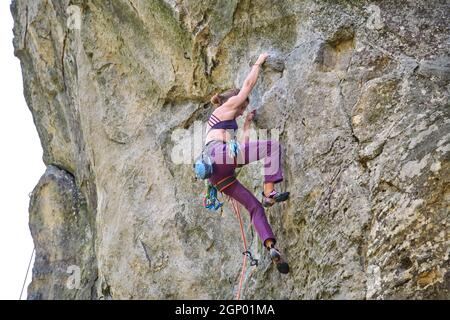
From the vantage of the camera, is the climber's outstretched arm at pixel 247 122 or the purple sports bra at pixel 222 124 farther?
the climber's outstretched arm at pixel 247 122

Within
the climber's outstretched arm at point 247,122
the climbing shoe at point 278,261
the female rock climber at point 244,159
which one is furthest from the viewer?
the climber's outstretched arm at point 247,122

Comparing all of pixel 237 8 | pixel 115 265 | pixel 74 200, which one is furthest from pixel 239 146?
pixel 74 200

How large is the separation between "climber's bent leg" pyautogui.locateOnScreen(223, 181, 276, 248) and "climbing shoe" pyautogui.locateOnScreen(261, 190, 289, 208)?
0.15m

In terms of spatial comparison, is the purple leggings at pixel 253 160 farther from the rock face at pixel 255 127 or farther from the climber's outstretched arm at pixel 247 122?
the climber's outstretched arm at pixel 247 122

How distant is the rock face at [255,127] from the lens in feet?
29.2

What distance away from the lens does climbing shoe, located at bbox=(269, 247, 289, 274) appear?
9.55 metres

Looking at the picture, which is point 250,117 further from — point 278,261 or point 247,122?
point 278,261

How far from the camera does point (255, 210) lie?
9953 millimetres

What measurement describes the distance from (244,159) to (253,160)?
113mm

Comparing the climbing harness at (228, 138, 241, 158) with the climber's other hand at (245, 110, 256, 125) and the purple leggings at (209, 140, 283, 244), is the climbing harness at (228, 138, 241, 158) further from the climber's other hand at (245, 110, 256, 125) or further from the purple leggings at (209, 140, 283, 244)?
the climber's other hand at (245, 110, 256, 125)

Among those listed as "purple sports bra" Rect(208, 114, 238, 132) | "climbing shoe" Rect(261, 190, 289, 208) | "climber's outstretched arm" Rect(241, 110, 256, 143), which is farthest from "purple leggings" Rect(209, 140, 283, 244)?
"climber's outstretched arm" Rect(241, 110, 256, 143)

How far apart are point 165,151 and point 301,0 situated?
3.61 meters

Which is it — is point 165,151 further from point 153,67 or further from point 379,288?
point 379,288

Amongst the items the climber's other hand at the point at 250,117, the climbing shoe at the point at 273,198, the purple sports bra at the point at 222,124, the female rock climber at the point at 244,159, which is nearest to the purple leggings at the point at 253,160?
the female rock climber at the point at 244,159
